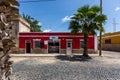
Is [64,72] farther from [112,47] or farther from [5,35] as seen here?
[112,47]

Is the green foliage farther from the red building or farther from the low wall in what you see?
the low wall

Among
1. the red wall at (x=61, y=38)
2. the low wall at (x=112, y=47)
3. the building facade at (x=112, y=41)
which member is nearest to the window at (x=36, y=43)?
→ the red wall at (x=61, y=38)

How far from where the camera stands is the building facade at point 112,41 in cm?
4508

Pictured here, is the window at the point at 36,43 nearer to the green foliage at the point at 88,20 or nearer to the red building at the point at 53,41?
the red building at the point at 53,41

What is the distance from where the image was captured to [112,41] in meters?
48.4

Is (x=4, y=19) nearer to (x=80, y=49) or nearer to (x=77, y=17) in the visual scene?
(x=77, y=17)

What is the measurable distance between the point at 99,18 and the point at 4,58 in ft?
78.8

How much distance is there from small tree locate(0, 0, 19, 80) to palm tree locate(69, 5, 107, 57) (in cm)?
2270

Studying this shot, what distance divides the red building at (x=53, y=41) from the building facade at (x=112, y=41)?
13054mm

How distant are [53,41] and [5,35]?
102ft

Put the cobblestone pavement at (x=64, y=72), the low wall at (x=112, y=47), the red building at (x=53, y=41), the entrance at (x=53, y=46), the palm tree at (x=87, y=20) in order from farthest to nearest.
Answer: the low wall at (x=112, y=47)
the entrance at (x=53, y=46)
the red building at (x=53, y=41)
the palm tree at (x=87, y=20)
the cobblestone pavement at (x=64, y=72)

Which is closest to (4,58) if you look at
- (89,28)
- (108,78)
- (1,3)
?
(1,3)

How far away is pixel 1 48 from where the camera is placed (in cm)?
341

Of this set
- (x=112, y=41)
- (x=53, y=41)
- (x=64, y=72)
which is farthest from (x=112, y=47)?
(x=64, y=72)
